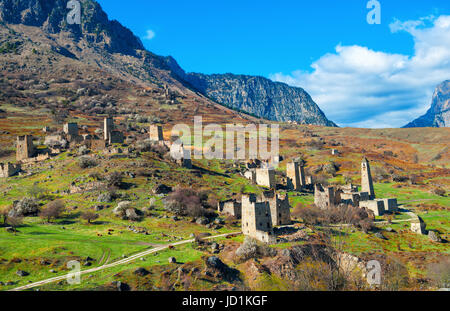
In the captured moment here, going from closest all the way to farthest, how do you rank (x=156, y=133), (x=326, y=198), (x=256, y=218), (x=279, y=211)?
(x=256, y=218) → (x=279, y=211) → (x=326, y=198) → (x=156, y=133)

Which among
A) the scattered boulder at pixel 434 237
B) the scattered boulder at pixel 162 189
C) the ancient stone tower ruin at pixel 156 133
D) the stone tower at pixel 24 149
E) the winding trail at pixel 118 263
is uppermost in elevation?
the ancient stone tower ruin at pixel 156 133

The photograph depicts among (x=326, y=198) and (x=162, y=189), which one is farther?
(x=326, y=198)

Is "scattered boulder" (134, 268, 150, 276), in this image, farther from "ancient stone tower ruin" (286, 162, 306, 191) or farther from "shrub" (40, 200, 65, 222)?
"ancient stone tower ruin" (286, 162, 306, 191)

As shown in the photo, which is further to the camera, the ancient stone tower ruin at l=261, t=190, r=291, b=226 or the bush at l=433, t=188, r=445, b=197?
the bush at l=433, t=188, r=445, b=197

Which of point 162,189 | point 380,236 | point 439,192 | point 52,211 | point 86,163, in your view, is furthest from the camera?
point 439,192

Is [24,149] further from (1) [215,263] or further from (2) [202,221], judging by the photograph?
(1) [215,263]

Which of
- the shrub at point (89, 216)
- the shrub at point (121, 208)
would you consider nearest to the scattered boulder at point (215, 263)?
the shrub at point (121, 208)

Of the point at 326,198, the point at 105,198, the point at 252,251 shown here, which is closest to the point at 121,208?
the point at 105,198

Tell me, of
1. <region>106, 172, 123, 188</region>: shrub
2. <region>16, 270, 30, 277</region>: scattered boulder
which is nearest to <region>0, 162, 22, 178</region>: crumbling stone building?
<region>106, 172, 123, 188</region>: shrub

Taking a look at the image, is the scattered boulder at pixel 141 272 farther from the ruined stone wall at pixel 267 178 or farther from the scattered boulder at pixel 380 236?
the ruined stone wall at pixel 267 178

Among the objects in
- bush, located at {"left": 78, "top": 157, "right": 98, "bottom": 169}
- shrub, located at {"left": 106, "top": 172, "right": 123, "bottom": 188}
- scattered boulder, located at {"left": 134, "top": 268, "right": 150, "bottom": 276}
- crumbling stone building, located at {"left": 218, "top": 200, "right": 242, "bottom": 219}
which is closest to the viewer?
scattered boulder, located at {"left": 134, "top": 268, "right": 150, "bottom": 276}
